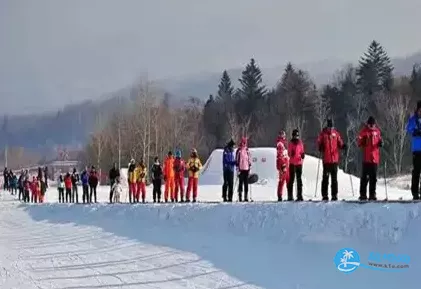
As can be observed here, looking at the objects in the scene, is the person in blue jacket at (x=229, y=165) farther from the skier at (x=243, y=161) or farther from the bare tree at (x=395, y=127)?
the bare tree at (x=395, y=127)

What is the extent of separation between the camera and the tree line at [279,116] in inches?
2581

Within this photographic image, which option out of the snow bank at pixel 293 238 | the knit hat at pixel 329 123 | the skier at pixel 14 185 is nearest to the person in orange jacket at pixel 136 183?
the snow bank at pixel 293 238

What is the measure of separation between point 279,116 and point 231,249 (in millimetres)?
70609

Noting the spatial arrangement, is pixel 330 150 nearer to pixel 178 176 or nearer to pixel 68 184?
pixel 178 176

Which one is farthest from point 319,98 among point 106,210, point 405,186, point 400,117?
point 106,210

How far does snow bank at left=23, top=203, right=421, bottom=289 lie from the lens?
11047mm

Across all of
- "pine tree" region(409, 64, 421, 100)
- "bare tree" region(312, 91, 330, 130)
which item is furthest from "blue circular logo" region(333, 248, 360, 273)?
"pine tree" region(409, 64, 421, 100)

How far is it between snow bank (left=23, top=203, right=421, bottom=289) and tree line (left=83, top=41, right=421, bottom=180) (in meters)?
45.4

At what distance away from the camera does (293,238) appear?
13.2 metres

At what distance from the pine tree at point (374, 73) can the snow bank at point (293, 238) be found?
211ft

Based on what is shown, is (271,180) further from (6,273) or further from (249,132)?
(249,132)

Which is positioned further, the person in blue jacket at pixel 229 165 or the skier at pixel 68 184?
the skier at pixel 68 184

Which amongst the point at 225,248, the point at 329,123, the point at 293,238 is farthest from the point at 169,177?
the point at 293,238

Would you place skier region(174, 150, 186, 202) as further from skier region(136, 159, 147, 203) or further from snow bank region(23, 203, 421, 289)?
snow bank region(23, 203, 421, 289)
